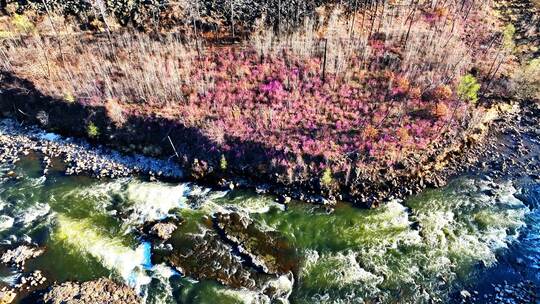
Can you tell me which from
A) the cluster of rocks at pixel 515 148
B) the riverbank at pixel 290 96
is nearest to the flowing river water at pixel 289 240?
the cluster of rocks at pixel 515 148

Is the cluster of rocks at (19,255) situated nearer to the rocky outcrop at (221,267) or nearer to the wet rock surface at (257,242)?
the rocky outcrop at (221,267)

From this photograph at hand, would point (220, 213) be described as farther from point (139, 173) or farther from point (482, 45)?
point (482, 45)

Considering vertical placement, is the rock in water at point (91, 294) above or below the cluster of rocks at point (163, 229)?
below

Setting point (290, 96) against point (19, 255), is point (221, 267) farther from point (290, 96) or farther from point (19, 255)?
point (290, 96)

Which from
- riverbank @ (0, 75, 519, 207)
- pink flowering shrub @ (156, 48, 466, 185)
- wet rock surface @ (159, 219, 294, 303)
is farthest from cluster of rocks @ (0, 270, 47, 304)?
pink flowering shrub @ (156, 48, 466, 185)

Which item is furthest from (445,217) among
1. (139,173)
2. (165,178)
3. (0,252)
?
(0,252)

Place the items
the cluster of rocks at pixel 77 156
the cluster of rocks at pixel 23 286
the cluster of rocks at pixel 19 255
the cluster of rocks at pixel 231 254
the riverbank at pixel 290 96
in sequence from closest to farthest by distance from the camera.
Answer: the cluster of rocks at pixel 23 286 < the cluster of rocks at pixel 231 254 < the cluster of rocks at pixel 19 255 < the riverbank at pixel 290 96 < the cluster of rocks at pixel 77 156

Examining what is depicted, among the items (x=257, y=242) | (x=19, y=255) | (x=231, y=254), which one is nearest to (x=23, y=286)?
(x=19, y=255)
